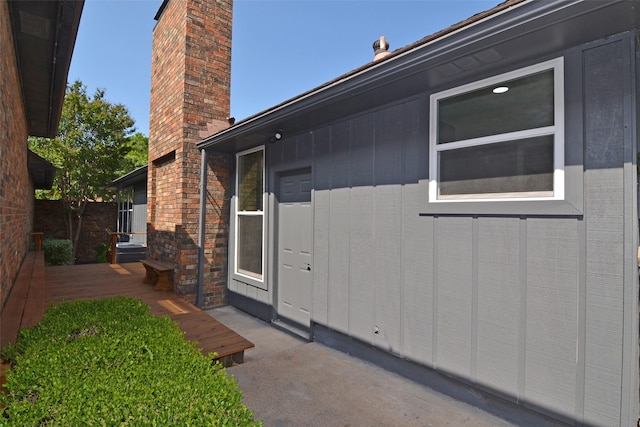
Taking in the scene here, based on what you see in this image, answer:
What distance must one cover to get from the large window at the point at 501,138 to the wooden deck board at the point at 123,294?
8.76ft

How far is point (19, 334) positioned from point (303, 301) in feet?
9.78

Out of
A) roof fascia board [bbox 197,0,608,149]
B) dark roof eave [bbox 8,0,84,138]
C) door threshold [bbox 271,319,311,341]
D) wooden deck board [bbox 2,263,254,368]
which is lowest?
door threshold [bbox 271,319,311,341]

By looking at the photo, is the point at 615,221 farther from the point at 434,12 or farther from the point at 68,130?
the point at 68,130

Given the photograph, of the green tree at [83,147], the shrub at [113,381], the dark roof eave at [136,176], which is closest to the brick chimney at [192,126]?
the dark roof eave at [136,176]

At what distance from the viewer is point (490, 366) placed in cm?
261

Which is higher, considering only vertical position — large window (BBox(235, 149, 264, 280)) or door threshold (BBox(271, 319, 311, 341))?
large window (BBox(235, 149, 264, 280))

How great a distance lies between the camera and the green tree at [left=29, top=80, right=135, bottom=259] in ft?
42.2

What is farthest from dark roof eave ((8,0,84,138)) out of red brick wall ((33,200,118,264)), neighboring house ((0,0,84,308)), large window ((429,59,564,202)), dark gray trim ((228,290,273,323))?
red brick wall ((33,200,118,264))

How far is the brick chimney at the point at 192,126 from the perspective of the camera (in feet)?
18.6

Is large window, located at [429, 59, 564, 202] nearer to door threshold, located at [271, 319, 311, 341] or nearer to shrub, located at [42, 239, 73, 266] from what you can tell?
door threshold, located at [271, 319, 311, 341]

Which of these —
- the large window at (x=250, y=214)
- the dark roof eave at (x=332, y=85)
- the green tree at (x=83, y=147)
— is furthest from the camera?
the green tree at (x=83, y=147)

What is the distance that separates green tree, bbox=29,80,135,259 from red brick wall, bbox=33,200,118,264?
1.05 feet

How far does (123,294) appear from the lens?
5.50 m

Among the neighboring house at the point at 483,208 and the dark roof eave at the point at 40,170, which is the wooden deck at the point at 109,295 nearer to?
the neighboring house at the point at 483,208
